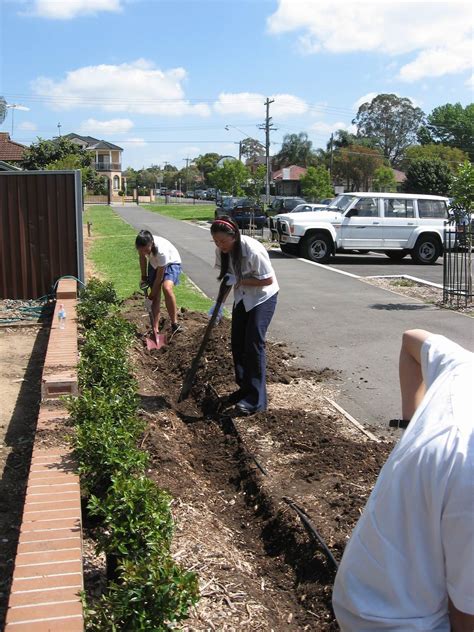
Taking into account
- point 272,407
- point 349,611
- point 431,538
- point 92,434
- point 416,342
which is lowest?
point 272,407

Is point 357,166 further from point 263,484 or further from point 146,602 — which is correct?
point 146,602

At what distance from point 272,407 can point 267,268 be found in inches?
46.8

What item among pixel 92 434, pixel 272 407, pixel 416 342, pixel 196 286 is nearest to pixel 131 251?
pixel 196 286

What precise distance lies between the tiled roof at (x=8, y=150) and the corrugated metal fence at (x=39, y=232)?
3133 cm

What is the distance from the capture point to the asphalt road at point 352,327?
6.65 metres

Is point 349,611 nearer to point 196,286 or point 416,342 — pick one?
point 416,342

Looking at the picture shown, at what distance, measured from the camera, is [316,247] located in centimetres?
1973

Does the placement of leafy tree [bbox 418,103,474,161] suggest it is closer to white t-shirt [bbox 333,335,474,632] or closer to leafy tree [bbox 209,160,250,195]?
leafy tree [bbox 209,160,250,195]

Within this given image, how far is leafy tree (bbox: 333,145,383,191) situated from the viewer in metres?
75.1

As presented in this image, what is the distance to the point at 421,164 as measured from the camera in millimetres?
61344

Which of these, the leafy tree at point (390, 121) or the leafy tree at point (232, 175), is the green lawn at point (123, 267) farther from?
the leafy tree at point (390, 121)

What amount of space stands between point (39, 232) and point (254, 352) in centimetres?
629

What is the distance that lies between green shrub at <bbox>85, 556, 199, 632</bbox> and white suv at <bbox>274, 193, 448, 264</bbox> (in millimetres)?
17629

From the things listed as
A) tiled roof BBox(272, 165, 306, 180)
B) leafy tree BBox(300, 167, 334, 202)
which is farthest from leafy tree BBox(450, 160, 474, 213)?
tiled roof BBox(272, 165, 306, 180)
